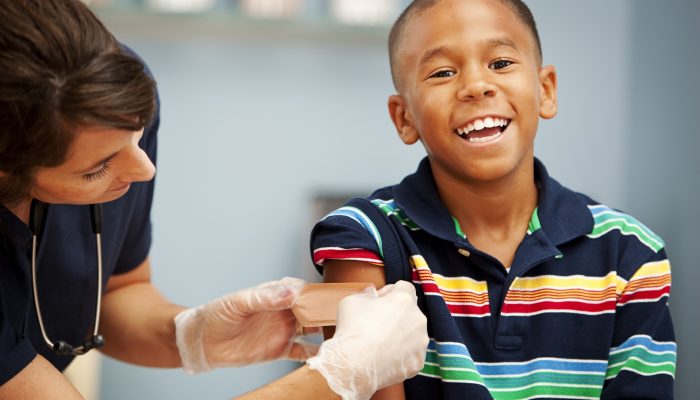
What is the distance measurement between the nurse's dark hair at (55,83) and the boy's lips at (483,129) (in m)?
0.49

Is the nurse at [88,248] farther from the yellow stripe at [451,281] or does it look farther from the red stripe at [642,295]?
the red stripe at [642,295]

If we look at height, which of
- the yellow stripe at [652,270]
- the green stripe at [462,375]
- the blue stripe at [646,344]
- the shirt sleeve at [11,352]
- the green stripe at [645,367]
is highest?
the yellow stripe at [652,270]

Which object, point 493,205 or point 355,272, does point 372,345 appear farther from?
point 493,205

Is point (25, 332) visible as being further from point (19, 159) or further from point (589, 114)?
point (589, 114)

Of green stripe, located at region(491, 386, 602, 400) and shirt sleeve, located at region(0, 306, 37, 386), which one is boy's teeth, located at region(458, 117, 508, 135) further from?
shirt sleeve, located at region(0, 306, 37, 386)

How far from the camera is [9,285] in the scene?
A: 139 centimetres

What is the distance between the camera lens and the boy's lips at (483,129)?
1359 millimetres

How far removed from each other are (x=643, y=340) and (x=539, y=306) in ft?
0.55

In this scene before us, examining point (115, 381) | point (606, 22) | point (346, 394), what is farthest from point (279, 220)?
point (346, 394)

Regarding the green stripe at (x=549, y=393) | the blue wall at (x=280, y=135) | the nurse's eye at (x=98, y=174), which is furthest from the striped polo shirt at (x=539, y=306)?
the blue wall at (x=280, y=135)

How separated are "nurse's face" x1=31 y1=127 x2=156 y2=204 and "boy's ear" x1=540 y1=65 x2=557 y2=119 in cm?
68

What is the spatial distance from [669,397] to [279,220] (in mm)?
1930

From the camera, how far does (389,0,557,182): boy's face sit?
1.36 meters

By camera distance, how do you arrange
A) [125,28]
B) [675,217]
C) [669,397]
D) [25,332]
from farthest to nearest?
1. [125,28]
2. [675,217]
3. [25,332]
4. [669,397]
